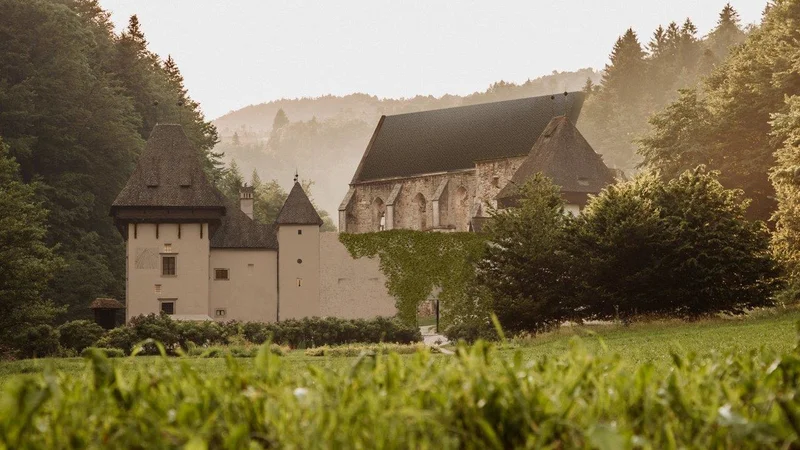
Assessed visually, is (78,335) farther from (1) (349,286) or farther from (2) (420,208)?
(2) (420,208)

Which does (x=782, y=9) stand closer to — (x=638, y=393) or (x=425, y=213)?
(x=425, y=213)

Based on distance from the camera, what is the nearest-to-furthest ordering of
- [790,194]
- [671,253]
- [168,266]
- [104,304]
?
[671,253]
[790,194]
[104,304]
[168,266]

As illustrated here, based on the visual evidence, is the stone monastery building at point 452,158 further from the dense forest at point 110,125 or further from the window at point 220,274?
the window at point 220,274

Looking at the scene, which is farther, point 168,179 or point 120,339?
point 168,179

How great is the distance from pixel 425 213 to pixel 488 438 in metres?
80.2

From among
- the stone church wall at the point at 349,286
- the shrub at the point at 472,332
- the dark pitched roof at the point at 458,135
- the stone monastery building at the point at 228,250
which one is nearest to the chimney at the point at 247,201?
the stone monastery building at the point at 228,250

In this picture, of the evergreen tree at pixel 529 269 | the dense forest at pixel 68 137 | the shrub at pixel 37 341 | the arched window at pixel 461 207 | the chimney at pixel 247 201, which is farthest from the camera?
the arched window at pixel 461 207

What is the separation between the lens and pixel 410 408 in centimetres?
325

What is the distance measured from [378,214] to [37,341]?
52.2 m

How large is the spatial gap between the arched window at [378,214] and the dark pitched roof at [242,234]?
2761cm

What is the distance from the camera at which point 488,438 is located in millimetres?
3359

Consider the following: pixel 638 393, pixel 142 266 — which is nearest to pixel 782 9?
pixel 142 266

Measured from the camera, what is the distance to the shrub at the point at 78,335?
37.4 meters

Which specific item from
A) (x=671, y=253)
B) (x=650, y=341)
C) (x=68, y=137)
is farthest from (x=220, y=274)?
(x=650, y=341)
